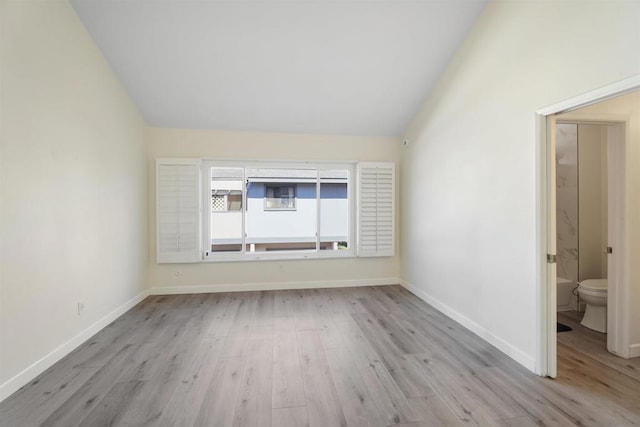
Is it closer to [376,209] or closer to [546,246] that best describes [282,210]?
[376,209]

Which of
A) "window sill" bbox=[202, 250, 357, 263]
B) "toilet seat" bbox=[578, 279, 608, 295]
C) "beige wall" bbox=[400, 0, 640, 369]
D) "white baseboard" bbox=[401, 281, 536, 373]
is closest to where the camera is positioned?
"beige wall" bbox=[400, 0, 640, 369]

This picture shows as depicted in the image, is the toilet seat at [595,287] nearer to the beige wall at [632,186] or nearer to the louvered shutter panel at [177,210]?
the beige wall at [632,186]

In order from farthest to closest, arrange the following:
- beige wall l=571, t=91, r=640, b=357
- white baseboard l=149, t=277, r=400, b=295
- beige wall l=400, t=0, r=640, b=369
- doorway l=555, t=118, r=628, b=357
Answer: white baseboard l=149, t=277, r=400, b=295
doorway l=555, t=118, r=628, b=357
beige wall l=571, t=91, r=640, b=357
beige wall l=400, t=0, r=640, b=369

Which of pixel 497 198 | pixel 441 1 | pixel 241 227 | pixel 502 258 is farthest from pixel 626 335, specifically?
pixel 241 227

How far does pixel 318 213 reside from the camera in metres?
4.55

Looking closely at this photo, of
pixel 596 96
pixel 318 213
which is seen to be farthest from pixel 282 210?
pixel 596 96

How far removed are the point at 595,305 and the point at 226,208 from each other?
183 inches

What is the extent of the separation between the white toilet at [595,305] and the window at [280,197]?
380cm

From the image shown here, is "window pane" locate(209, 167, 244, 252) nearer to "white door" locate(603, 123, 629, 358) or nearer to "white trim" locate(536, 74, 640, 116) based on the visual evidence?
"white trim" locate(536, 74, 640, 116)

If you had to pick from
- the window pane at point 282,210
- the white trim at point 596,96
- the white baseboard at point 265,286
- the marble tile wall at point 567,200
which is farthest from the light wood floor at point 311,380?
the white trim at point 596,96

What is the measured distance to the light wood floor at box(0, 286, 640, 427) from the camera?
1690 mm

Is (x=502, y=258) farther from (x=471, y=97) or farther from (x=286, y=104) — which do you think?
(x=286, y=104)

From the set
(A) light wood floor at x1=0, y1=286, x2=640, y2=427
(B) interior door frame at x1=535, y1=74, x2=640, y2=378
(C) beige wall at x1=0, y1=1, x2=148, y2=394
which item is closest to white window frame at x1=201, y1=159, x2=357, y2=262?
(C) beige wall at x1=0, y1=1, x2=148, y2=394

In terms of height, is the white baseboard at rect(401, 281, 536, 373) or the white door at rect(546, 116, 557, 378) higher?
the white door at rect(546, 116, 557, 378)
